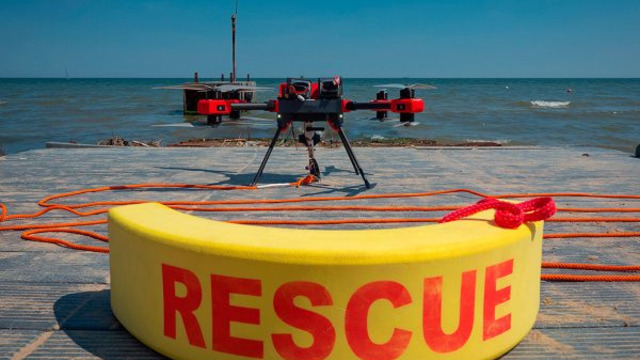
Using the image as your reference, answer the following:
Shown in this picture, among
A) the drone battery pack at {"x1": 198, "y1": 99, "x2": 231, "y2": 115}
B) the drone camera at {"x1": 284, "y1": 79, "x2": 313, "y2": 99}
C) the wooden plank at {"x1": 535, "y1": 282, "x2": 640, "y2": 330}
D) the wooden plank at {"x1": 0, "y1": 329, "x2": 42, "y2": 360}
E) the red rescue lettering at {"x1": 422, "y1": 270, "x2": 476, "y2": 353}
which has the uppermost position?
the drone camera at {"x1": 284, "y1": 79, "x2": 313, "y2": 99}

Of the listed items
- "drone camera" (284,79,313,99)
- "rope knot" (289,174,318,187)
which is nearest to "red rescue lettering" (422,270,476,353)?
"drone camera" (284,79,313,99)

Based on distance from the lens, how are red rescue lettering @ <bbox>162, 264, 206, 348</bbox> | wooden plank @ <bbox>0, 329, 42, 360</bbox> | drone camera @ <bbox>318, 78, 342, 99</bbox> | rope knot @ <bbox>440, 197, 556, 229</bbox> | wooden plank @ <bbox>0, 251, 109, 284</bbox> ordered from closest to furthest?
red rescue lettering @ <bbox>162, 264, 206, 348</bbox> < rope knot @ <bbox>440, 197, 556, 229</bbox> < wooden plank @ <bbox>0, 329, 42, 360</bbox> < wooden plank @ <bbox>0, 251, 109, 284</bbox> < drone camera @ <bbox>318, 78, 342, 99</bbox>

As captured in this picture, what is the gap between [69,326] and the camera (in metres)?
2.96

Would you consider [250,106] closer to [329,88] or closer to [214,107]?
[214,107]

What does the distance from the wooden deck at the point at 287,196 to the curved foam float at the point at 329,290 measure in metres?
0.36

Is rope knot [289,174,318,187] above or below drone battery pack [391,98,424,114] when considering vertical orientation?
below

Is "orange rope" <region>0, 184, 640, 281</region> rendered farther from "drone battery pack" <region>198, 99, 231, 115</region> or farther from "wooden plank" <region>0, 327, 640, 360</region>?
"drone battery pack" <region>198, 99, 231, 115</region>

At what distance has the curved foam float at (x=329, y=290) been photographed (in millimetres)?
2213

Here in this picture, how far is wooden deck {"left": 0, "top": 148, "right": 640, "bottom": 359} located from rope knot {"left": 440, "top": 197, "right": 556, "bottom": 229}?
65cm

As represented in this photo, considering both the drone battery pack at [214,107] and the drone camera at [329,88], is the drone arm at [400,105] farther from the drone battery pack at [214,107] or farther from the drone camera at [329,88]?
the drone battery pack at [214,107]

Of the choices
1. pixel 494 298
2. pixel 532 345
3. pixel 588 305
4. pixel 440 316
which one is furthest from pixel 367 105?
pixel 440 316

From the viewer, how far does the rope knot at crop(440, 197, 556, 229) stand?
2.56m

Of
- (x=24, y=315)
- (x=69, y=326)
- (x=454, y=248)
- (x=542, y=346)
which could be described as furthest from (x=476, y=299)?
(x=24, y=315)

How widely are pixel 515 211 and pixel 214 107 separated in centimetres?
Result: 491
